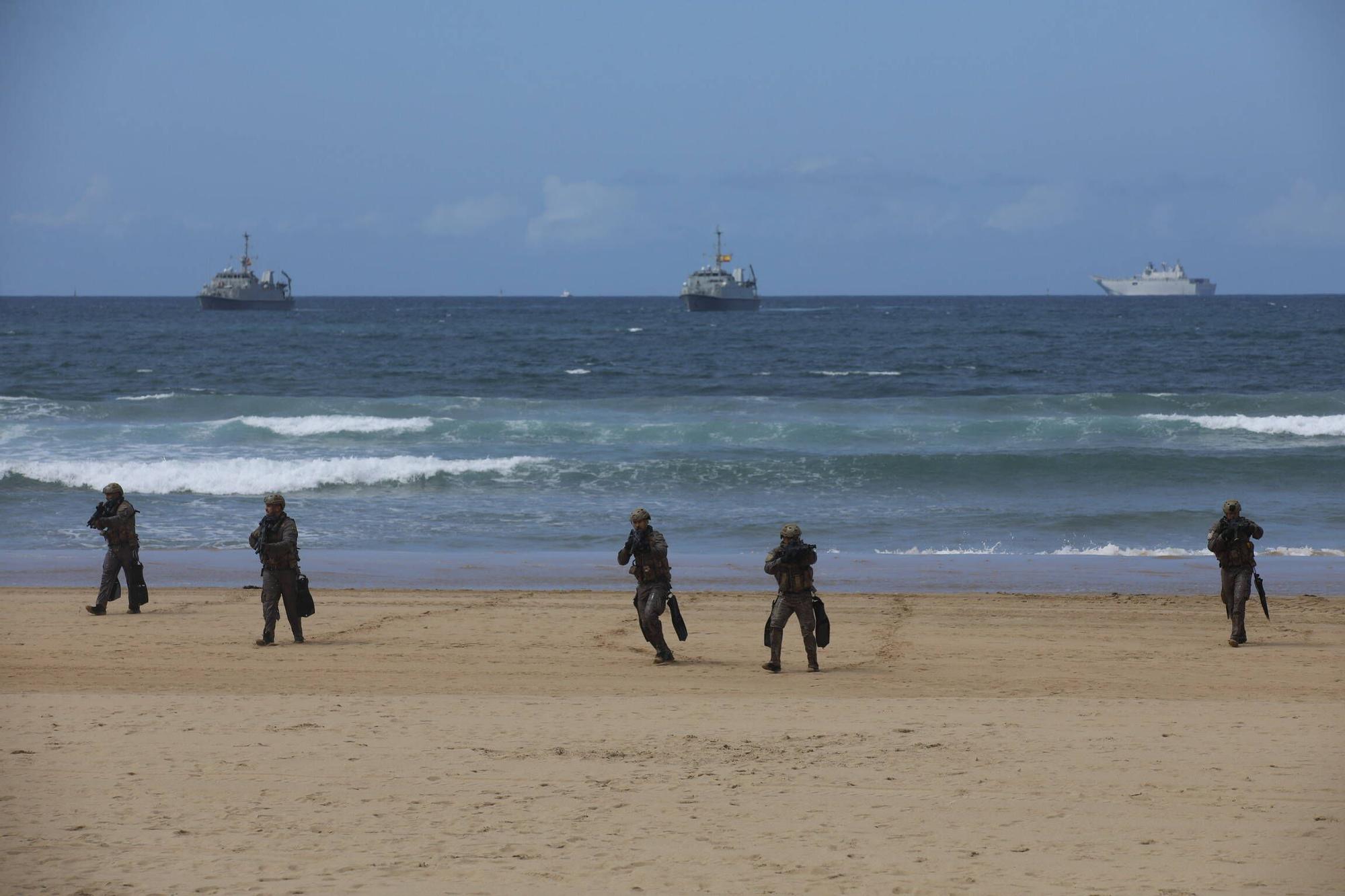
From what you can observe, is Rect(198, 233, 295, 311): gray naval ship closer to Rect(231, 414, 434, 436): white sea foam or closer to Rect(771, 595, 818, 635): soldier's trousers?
Rect(231, 414, 434, 436): white sea foam

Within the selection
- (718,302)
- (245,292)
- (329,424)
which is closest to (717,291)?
(718,302)

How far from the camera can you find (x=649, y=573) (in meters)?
11.3

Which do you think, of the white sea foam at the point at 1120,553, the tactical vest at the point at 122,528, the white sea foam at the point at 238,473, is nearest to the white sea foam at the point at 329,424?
the white sea foam at the point at 238,473

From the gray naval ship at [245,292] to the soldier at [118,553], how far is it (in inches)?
4113

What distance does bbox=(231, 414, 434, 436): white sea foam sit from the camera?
32.1 metres

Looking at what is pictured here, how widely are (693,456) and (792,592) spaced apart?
55.6 ft

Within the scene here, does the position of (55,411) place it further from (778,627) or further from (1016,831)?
(1016,831)

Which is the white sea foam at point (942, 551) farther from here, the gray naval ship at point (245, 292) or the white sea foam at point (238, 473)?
the gray naval ship at point (245, 292)

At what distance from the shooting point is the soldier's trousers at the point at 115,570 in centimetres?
1361

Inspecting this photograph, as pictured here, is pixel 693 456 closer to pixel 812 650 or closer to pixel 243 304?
pixel 812 650

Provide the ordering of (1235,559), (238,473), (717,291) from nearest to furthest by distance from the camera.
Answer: (1235,559)
(238,473)
(717,291)

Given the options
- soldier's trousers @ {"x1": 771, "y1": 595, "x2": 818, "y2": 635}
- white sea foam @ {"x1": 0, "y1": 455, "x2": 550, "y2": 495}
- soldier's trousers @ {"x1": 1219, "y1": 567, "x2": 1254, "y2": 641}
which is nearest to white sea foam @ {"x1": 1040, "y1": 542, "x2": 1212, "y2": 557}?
soldier's trousers @ {"x1": 1219, "y1": 567, "x2": 1254, "y2": 641}

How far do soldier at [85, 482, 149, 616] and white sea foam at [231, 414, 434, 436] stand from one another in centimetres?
1827

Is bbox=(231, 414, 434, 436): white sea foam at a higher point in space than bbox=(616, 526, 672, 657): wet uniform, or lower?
higher
